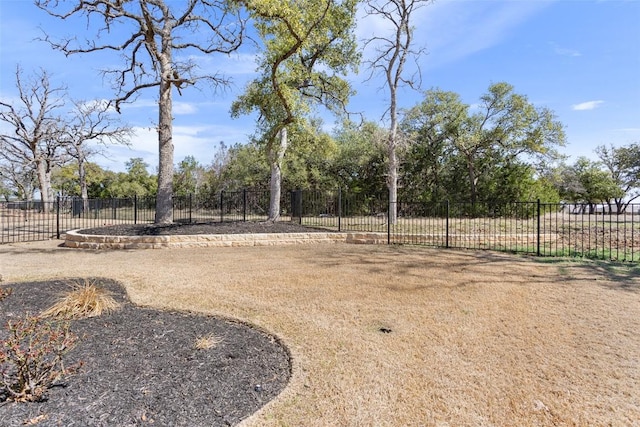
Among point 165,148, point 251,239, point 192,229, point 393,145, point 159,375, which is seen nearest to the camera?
point 159,375

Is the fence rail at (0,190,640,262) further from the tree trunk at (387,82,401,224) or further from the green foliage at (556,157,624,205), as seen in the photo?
the green foliage at (556,157,624,205)

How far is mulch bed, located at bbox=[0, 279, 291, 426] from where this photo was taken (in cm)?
221

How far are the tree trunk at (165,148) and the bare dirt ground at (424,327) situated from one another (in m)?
3.79

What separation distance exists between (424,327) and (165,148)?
1028cm

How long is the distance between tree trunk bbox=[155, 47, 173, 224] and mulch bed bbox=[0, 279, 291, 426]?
7576 mm

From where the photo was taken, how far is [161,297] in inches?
188

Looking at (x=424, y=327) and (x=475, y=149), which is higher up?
(x=475, y=149)

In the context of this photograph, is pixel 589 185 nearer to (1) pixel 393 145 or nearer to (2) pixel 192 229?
(1) pixel 393 145

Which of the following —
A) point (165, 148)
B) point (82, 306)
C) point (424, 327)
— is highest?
point (165, 148)

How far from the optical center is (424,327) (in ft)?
12.6

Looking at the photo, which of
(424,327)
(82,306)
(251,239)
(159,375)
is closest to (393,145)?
(251,239)

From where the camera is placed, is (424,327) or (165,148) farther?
(165,148)

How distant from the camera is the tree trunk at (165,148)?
442 inches

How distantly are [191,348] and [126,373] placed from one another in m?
0.57
